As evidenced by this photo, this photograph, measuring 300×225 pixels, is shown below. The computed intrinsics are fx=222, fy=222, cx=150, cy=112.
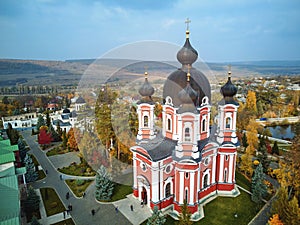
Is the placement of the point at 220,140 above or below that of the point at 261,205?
above

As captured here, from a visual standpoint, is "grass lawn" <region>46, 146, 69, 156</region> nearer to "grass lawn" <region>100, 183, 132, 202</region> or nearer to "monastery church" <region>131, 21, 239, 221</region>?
"grass lawn" <region>100, 183, 132, 202</region>

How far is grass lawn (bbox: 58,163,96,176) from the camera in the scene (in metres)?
20.5

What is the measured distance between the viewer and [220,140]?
15852 mm

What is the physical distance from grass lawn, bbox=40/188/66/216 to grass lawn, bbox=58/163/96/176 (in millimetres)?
2962

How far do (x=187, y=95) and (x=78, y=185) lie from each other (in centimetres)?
1227

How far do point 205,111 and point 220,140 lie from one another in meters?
2.88

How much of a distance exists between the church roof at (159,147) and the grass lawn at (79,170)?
8005mm

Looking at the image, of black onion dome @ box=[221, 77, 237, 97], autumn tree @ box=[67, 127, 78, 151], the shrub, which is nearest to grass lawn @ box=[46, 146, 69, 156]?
autumn tree @ box=[67, 127, 78, 151]

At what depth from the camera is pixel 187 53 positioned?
14.2 meters

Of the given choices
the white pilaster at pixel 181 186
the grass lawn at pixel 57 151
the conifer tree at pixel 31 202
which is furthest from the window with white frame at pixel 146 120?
the grass lawn at pixel 57 151

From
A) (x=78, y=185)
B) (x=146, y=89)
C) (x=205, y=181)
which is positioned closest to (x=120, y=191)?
(x=78, y=185)

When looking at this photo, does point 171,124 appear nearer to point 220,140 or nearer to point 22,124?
point 220,140

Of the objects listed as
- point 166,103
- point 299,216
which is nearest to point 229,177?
point 299,216

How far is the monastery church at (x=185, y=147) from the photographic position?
523 inches
